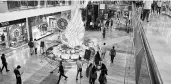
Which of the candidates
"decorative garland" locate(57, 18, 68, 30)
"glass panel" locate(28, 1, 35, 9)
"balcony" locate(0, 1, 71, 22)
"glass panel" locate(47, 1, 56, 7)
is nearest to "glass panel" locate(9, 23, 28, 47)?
"balcony" locate(0, 1, 71, 22)

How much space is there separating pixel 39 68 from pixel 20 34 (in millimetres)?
7354

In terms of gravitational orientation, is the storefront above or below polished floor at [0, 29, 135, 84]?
above

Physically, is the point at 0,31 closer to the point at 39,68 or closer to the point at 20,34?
the point at 20,34

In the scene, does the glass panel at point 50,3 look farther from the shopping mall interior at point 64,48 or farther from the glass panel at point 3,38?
the glass panel at point 3,38

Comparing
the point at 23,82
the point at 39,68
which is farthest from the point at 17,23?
the point at 23,82

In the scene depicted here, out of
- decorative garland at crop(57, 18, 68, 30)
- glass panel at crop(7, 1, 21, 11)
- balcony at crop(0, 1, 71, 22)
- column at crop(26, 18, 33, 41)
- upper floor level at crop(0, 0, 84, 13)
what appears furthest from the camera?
column at crop(26, 18, 33, 41)

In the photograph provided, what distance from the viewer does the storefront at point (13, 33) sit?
50.2 ft

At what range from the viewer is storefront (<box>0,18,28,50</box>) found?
50.2 feet

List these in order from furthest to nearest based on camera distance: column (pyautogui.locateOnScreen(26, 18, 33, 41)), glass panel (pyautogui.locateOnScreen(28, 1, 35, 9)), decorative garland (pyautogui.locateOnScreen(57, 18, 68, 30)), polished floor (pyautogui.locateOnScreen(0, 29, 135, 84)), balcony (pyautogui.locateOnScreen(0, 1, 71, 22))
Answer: column (pyautogui.locateOnScreen(26, 18, 33, 41))
glass panel (pyautogui.locateOnScreen(28, 1, 35, 9))
decorative garland (pyautogui.locateOnScreen(57, 18, 68, 30))
balcony (pyautogui.locateOnScreen(0, 1, 71, 22))
polished floor (pyautogui.locateOnScreen(0, 29, 135, 84))

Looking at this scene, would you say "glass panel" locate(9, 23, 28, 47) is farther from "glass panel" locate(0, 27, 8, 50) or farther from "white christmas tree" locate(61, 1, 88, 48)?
"white christmas tree" locate(61, 1, 88, 48)

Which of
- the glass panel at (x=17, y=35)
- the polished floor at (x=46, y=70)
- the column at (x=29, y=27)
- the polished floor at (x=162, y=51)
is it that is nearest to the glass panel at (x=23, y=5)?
the glass panel at (x=17, y=35)

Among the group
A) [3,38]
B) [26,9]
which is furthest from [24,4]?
[3,38]

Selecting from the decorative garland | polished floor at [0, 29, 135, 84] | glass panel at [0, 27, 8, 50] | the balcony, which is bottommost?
polished floor at [0, 29, 135, 84]

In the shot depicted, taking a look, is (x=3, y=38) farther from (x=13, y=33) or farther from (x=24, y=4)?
(x=24, y=4)
